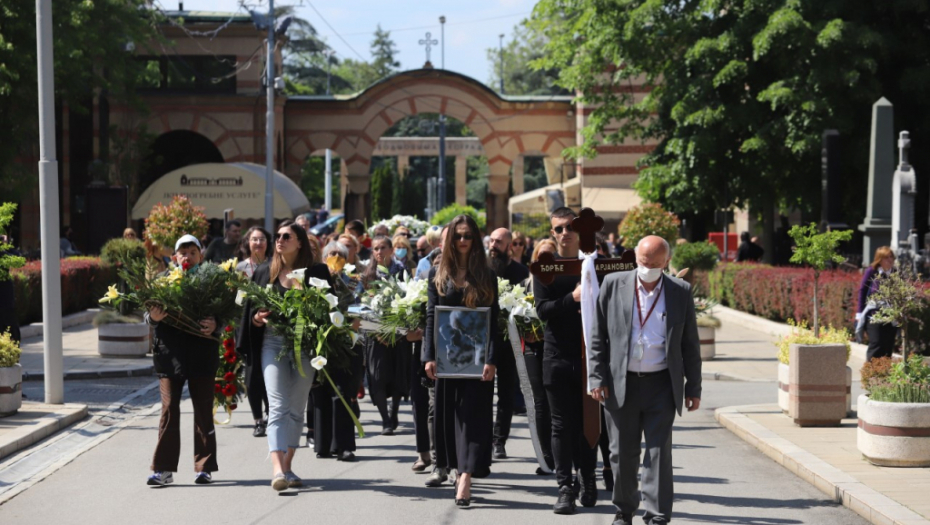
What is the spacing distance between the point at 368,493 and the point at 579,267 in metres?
2.30

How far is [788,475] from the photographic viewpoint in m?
9.78

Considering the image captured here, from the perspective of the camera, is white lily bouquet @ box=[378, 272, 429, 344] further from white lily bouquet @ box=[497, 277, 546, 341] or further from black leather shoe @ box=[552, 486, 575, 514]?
black leather shoe @ box=[552, 486, 575, 514]

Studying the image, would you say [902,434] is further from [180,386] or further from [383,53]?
[383,53]

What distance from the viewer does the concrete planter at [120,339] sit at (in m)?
18.3

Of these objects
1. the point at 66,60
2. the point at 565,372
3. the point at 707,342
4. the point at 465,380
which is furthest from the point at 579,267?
the point at 66,60

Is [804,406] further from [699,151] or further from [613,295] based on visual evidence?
[699,151]

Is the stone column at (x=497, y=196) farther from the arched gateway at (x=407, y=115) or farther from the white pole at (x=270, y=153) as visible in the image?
the white pole at (x=270, y=153)

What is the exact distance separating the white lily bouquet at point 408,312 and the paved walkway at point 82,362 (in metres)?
8.26

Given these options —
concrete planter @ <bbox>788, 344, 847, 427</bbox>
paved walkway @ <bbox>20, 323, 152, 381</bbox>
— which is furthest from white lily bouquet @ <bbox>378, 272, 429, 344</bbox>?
paved walkway @ <bbox>20, 323, 152, 381</bbox>

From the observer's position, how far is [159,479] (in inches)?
362

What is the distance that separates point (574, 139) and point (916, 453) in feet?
122

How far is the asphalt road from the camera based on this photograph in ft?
26.8

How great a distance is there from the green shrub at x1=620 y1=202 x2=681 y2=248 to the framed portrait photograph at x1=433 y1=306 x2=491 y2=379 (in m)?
20.1

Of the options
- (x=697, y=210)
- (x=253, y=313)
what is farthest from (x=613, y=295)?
(x=697, y=210)
